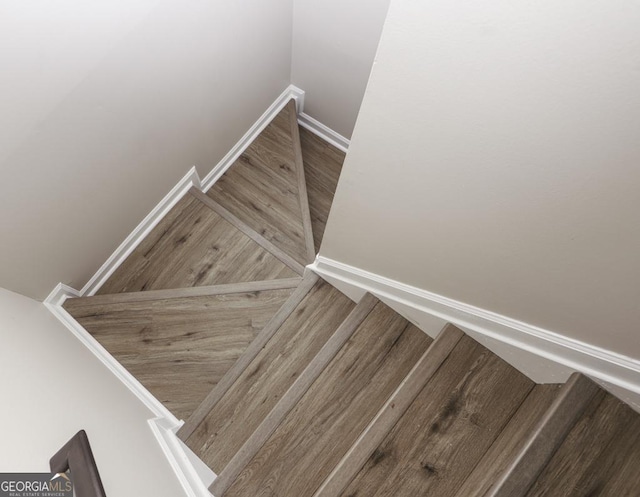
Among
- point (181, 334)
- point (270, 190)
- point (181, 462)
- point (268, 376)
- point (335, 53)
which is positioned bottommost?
point (181, 462)

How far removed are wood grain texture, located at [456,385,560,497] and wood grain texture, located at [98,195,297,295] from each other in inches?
58.6

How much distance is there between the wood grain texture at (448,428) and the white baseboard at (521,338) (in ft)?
0.25

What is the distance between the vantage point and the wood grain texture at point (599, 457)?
1382 millimetres

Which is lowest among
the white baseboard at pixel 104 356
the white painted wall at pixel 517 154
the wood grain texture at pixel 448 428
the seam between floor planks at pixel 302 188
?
the white baseboard at pixel 104 356

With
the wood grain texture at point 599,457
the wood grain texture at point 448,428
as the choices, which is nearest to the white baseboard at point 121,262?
the wood grain texture at point 448,428

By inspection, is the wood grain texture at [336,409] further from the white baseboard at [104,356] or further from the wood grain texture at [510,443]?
the white baseboard at [104,356]

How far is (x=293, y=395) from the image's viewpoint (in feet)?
6.97

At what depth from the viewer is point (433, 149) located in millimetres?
1407

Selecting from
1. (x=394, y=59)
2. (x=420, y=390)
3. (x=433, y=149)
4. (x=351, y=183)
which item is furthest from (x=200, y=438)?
(x=394, y=59)

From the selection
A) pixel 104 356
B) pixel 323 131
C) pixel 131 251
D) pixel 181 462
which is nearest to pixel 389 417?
pixel 181 462

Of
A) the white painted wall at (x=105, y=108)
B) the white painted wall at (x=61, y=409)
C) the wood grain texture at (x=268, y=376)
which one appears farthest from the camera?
the wood grain texture at (x=268, y=376)

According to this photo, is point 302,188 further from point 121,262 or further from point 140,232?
point 121,262

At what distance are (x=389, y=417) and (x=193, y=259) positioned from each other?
1580mm

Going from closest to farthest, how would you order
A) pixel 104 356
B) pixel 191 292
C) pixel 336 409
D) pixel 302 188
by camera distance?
pixel 336 409, pixel 104 356, pixel 191 292, pixel 302 188
